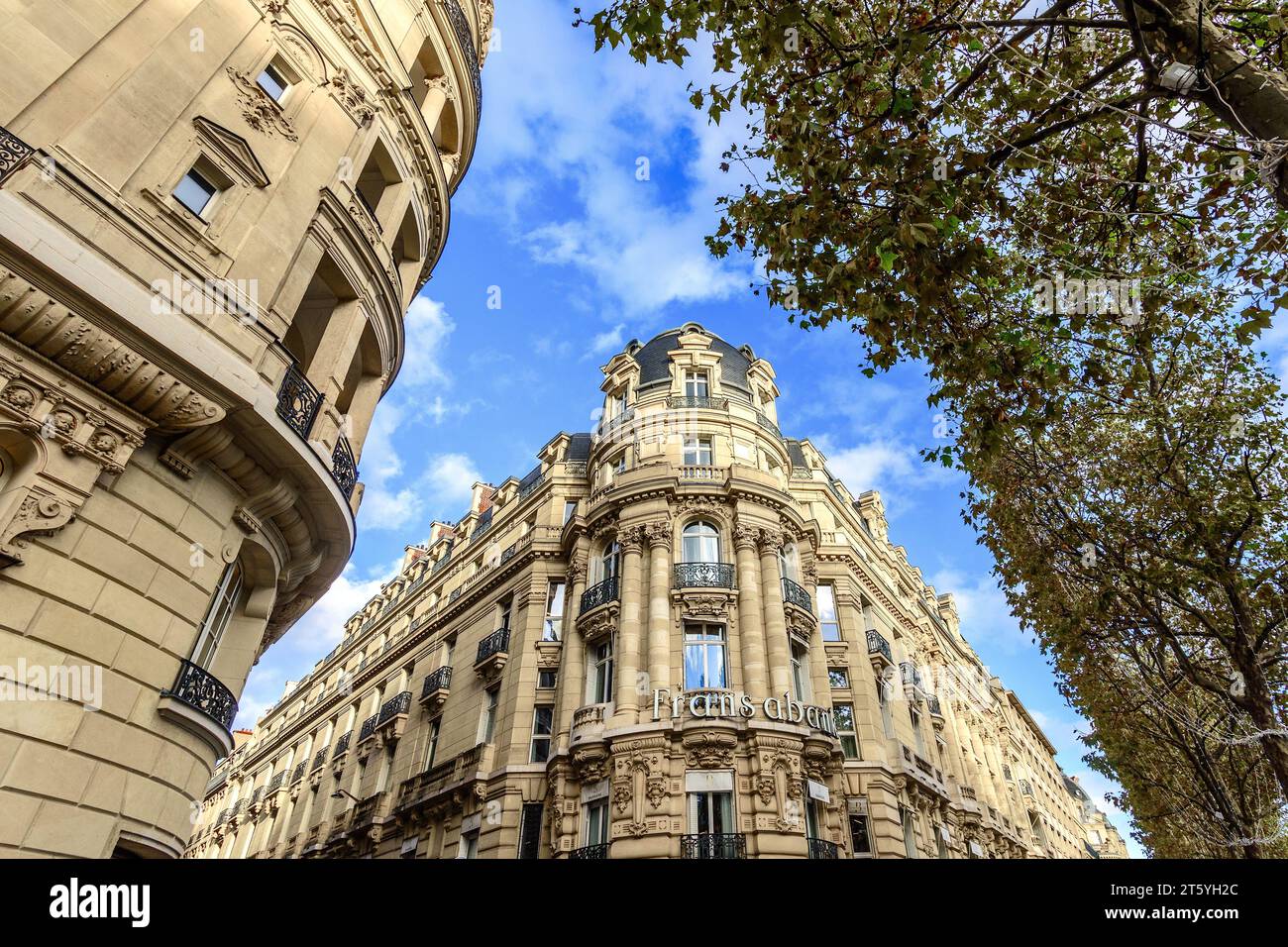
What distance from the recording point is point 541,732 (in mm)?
21203

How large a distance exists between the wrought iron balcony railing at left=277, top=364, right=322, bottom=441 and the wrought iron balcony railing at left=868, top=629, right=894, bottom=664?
21.1m

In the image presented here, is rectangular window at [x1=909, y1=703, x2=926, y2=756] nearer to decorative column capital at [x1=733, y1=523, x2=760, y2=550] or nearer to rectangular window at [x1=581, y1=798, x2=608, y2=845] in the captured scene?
decorative column capital at [x1=733, y1=523, x2=760, y2=550]

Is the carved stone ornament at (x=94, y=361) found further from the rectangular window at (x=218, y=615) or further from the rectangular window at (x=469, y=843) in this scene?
the rectangular window at (x=469, y=843)

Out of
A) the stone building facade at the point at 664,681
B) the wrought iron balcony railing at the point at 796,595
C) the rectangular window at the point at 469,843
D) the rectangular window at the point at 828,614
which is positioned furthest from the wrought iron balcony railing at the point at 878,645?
the rectangular window at the point at 469,843

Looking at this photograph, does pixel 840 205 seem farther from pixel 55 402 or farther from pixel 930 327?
pixel 55 402

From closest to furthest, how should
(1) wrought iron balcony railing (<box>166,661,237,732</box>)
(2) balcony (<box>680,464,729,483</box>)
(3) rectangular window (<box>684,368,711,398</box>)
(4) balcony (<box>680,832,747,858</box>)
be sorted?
1. (1) wrought iron balcony railing (<box>166,661,237,732</box>)
2. (4) balcony (<box>680,832,747,858</box>)
3. (2) balcony (<box>680,464,729,483</box>)
4. (3) rectangular window (<box>684,368,711,398</box>)

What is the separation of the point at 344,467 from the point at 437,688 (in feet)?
57.3

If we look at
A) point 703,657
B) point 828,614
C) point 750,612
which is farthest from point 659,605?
point 828,614

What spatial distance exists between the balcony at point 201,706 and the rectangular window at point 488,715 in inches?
566

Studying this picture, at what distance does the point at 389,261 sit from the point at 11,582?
7947mm

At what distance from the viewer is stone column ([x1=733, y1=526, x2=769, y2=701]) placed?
1872 cm

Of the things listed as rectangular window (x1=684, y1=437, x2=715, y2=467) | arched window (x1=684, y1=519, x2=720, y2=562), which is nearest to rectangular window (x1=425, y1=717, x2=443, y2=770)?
arched window (x1=684, y1=519, x2=720, y2=562)

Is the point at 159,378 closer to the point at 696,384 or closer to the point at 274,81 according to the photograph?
the point at 274,81
